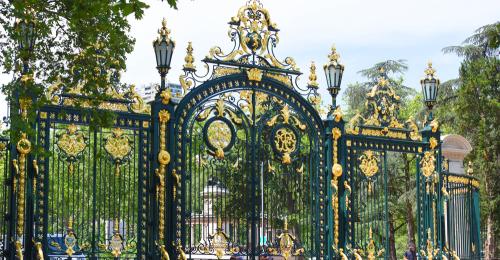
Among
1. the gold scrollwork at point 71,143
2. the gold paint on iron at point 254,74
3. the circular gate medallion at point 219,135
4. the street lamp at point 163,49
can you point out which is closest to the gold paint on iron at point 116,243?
the gold scrollwork at point 71,143

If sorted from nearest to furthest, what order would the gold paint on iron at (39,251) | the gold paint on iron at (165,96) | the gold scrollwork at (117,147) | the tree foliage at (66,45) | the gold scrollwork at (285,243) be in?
the tree foliage at (66,45) < the gold paint on iron at (39,251) < the gold scrollwork at (117,147) < the gold paint on iron at (165,96) < the gold scrollwork at (285,243)

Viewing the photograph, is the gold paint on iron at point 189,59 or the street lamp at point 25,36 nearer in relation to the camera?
the street lamp at point 25,36

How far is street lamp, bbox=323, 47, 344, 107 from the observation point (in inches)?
606

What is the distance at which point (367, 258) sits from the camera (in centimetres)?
1565

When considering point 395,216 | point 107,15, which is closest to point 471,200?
point 107,15

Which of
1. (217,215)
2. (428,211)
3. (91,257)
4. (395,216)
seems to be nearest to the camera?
(91,257)

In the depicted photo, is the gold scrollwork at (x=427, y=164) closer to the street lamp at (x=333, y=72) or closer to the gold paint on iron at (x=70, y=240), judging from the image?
the street lamp at (x=333, y=72)

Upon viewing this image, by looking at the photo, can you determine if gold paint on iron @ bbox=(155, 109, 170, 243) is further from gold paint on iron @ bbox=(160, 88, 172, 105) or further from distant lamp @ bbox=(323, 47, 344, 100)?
distant lamp @ bbox=(323, 47, 344, 100)

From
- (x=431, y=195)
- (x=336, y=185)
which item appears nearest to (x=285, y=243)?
(x=336, y=185)

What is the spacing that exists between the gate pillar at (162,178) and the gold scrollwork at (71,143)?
46.9 inches

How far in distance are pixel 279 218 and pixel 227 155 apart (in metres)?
1.48

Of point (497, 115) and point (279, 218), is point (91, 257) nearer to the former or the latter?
point (279, 218)

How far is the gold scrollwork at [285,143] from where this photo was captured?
593 inches

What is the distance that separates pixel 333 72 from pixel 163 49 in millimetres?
3162
